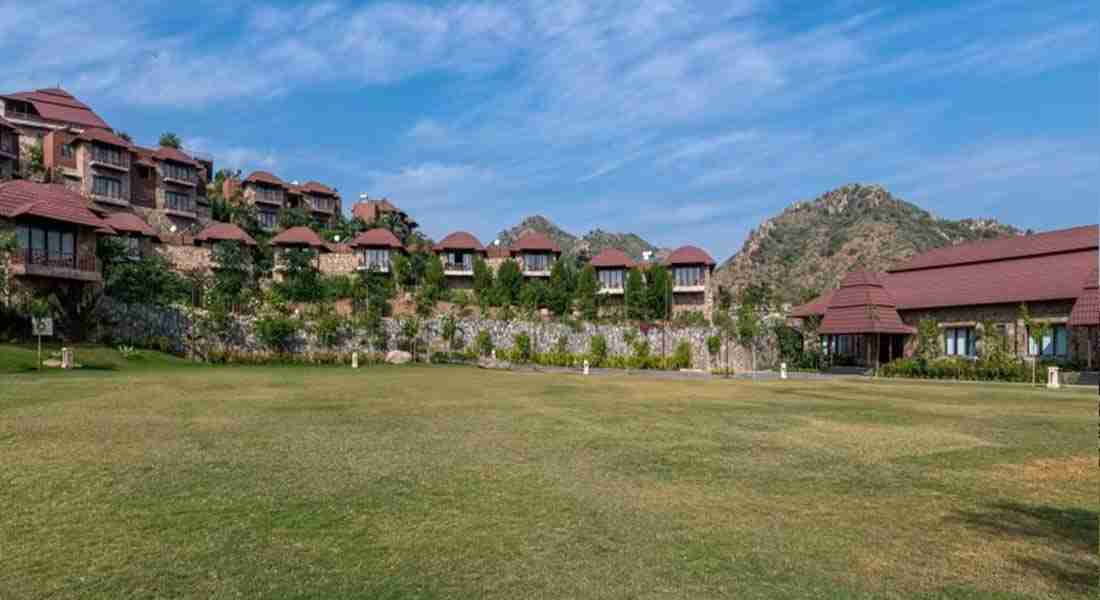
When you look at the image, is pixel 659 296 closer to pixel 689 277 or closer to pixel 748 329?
pixel 689 277

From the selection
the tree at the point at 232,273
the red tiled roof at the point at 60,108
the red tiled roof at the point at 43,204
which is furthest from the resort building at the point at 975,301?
the red tiled roof at the point at 60,108

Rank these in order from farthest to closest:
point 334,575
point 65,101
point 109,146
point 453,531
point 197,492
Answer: point 65,101
point 109,146
point 197,492
point 453,531
point 334,575

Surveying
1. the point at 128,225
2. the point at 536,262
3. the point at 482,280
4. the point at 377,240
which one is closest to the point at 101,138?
the point at 128,225

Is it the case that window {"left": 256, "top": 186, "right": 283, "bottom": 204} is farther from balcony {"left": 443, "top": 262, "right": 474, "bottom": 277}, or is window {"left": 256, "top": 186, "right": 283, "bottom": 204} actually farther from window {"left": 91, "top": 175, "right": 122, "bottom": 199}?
balcony {"left": 443, "top": 262, "right": 474, "bottom": 277}

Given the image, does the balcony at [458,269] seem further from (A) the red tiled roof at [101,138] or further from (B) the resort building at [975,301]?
(B) the resort building at [975,301]

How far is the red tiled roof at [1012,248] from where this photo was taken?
1455 inches

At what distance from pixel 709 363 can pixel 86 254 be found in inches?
1571

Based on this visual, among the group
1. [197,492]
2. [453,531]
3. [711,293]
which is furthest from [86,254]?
[711,293]

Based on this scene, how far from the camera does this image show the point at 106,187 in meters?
61.4

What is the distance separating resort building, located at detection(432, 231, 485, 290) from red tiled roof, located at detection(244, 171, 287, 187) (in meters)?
24.4

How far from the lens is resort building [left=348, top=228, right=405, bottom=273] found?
6241 centimetres

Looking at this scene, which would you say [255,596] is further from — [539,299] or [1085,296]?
[539,299]

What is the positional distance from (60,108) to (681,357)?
216 ft

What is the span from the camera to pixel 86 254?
3612cm
